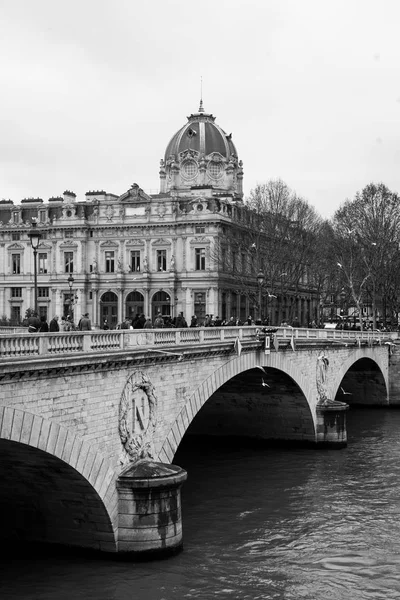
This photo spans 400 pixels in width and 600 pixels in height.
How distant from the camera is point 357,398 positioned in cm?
5238

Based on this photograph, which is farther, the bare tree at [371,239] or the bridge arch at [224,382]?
the bare tree at [371,239]

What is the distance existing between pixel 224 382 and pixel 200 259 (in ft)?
185

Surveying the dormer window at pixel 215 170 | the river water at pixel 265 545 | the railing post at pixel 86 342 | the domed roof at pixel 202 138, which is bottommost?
the river water at pixel 265 545

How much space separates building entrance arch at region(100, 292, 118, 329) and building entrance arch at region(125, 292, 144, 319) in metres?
1.38

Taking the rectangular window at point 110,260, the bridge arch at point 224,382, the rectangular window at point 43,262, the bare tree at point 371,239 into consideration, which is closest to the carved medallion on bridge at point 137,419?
the bridge arch at point 224,382

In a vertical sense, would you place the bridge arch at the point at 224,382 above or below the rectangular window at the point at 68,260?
below

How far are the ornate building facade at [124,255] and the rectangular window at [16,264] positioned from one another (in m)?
0.11

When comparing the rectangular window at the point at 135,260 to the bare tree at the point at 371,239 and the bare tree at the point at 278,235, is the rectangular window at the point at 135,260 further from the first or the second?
the bare tree at the point at 371,239

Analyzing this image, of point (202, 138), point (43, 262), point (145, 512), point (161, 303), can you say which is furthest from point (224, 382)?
point (202, 138)

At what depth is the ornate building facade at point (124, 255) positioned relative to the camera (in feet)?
268

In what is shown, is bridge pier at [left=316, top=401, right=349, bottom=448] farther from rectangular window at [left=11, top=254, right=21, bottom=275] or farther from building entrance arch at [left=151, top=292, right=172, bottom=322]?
rectangular window at [left=11, top=254, right=21, bottom=275]

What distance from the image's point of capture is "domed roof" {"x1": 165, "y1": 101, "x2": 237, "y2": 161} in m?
97.7

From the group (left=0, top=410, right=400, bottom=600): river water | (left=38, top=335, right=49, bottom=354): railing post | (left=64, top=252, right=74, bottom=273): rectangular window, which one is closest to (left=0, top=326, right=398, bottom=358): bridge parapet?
(left=38, top=335, right=49, bottom=354): railing post

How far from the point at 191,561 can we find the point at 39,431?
5.54 meters
